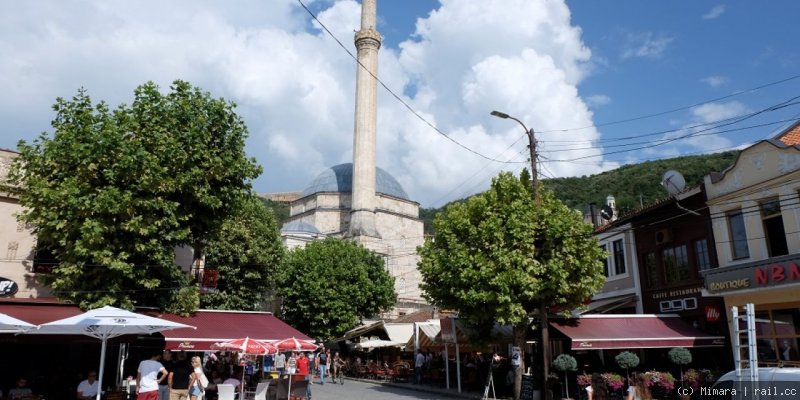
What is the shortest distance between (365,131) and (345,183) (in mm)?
11491

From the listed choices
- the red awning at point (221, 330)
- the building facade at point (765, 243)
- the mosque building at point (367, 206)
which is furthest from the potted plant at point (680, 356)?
the mosque building at point (367, 206)

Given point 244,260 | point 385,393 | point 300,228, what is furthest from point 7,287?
point 300,228

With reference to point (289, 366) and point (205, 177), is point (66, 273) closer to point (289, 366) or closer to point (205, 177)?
point (205, 177)

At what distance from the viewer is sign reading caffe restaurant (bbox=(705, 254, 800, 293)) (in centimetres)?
1479

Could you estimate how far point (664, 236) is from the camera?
2002 centimetres

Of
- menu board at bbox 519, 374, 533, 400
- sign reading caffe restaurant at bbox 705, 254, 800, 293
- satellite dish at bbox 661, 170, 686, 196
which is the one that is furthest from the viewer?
satellite dish at bbox 661, 170, 686, 196

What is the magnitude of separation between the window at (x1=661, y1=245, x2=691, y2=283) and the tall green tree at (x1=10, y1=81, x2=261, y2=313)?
14.9m

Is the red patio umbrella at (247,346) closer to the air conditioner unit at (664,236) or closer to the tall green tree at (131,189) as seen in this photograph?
the tall green tree at (131,189)

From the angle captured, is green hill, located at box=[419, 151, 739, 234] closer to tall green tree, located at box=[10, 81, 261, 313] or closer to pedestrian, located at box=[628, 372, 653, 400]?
tall green tree, located at box=[10, 81, 261, 313]

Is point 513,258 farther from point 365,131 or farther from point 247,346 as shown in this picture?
point 365,131

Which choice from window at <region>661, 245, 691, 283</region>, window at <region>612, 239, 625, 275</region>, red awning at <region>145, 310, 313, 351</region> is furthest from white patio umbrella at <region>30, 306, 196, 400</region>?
window at <region>612, 239, 625, 275</region>

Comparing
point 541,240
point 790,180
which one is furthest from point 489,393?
point 790,180

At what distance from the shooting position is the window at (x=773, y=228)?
52.5 feet

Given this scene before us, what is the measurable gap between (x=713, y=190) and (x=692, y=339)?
489cm
